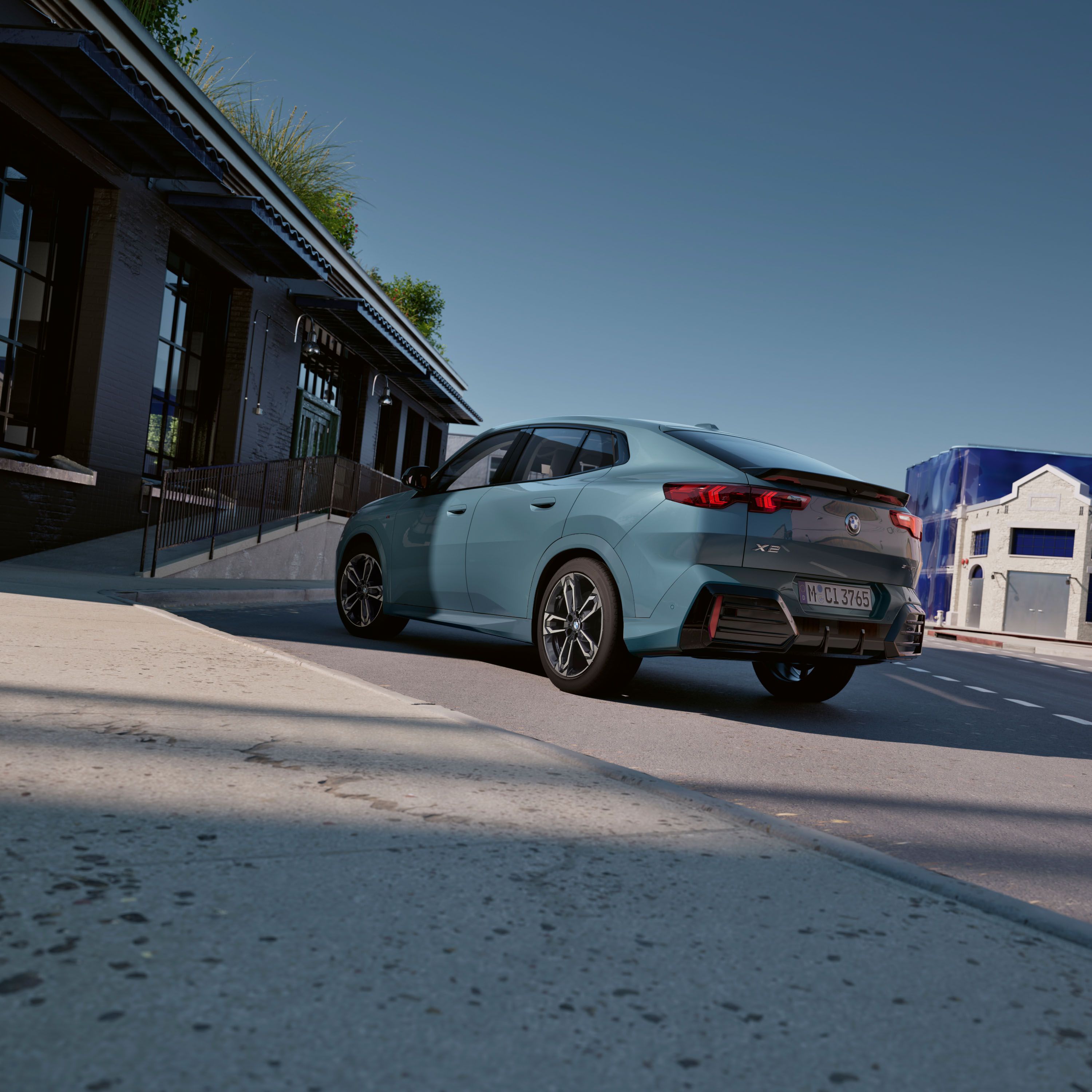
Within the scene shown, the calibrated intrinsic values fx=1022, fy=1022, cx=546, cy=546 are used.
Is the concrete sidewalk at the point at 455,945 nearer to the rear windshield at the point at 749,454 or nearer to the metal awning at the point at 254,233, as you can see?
the rear windshield at the point at 749,454

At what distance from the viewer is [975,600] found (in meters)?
55.9

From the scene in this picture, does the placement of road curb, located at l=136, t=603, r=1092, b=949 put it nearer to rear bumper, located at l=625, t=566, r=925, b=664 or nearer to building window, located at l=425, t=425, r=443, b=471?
rear bumper, located at l=625, t=566, r=925, b=664

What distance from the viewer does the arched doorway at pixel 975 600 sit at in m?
55.2

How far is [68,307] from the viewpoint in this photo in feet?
46.7

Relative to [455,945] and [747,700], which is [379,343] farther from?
[455,945]

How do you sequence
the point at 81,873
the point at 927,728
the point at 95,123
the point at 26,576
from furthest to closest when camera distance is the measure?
the point at 95,123 < the point at 26,576 < the point at 927,728 < the point at 81,873

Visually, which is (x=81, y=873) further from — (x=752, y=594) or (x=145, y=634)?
(x=145, y=634)

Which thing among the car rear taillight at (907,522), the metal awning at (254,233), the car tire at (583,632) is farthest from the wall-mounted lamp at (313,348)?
the car rear taillight at (907,522)

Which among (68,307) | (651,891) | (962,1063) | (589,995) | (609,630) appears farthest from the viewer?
(68,307)

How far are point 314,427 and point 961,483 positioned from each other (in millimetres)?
46588

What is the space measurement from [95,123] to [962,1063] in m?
13.9

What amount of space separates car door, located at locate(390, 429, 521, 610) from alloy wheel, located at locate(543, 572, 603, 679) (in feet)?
3.07

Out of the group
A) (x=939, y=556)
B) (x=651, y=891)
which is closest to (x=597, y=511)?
(x=651, y=891)

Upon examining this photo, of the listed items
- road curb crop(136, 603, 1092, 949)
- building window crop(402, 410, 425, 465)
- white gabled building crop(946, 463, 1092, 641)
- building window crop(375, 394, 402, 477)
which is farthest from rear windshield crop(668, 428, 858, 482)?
white gabled building crop(946, 463, 1092, 641)
